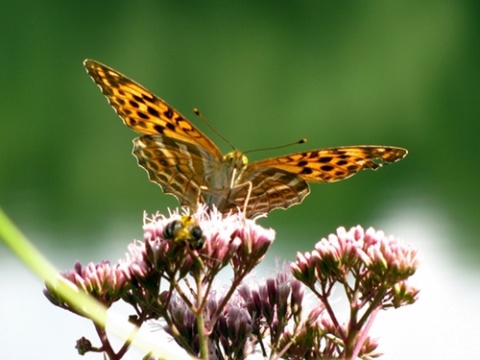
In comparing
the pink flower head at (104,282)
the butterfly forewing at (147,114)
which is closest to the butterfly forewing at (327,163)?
the butterfly forewing at (147,114)

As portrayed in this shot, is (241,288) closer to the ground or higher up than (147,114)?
closer to the ground

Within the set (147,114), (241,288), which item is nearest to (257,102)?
(147,114)

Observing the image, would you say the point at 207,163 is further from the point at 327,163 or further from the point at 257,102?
the point at 257,102

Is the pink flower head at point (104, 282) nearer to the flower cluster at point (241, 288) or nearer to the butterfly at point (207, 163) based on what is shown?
→ the flower cluster at point (241, 288)

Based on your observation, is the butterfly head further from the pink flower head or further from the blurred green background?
the blurred green background

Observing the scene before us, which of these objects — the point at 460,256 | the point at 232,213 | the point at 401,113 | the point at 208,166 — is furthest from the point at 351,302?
the point at 401,113

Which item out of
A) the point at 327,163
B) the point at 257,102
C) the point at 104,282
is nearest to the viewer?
the point at 104,282
